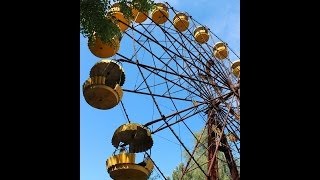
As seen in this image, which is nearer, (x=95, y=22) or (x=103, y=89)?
(x=95, y=22)

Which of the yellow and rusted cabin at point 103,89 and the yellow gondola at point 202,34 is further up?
the yellow gondola at point 202,34

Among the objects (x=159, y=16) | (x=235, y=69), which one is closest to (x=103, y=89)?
(x=159, y=16)

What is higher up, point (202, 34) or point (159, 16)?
point (202, 34)

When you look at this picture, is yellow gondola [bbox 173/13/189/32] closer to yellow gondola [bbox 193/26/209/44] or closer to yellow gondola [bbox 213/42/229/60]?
yellow gondola [bbox 193/26/209/44]

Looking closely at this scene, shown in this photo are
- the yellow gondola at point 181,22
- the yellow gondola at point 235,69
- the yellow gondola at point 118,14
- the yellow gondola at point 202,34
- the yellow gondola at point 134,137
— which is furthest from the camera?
the yellow gondola at point 202,34

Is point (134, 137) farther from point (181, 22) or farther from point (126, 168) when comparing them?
point (181, 22)

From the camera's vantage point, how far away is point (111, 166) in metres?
9.11

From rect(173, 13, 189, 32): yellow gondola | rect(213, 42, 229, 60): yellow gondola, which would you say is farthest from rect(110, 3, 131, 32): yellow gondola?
rect(213, 42, 229, 60): yellow gondola

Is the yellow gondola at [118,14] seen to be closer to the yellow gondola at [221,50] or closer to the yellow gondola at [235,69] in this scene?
the yellow gondola at [235,69]

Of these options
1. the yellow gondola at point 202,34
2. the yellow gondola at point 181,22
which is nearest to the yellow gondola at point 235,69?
the yellow gondola at point 202,34
